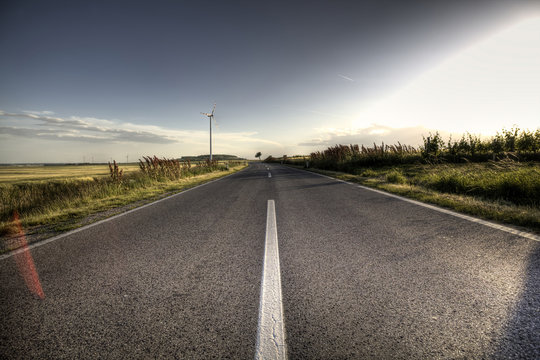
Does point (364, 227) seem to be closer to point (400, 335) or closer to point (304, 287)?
point (304, 287)

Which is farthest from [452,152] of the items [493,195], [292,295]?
[292,295]

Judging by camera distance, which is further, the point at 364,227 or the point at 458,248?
the point at 364,227

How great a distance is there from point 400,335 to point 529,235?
3.36 m

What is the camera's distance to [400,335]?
1.48 m

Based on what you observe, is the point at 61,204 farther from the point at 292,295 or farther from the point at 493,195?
the point at 493,195

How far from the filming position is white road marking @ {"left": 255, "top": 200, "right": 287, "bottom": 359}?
1.36 meters

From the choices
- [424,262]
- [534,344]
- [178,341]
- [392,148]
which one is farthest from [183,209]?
[392,148]

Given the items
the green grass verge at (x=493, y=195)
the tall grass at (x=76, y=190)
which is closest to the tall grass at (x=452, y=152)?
the green grass verge at (x=493, y=195)

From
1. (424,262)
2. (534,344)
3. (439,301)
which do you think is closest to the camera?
(534,344)

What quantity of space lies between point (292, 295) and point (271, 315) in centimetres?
32

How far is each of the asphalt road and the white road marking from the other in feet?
0.16

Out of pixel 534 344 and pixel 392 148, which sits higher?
pixel 392 148

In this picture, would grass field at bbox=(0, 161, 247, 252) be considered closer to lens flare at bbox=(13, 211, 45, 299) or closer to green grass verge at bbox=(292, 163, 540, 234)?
lens flare at bbox=(13, 211, 45, 299)

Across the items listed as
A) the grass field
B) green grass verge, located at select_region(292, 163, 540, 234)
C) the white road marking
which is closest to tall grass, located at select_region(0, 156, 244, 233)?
the grass field
